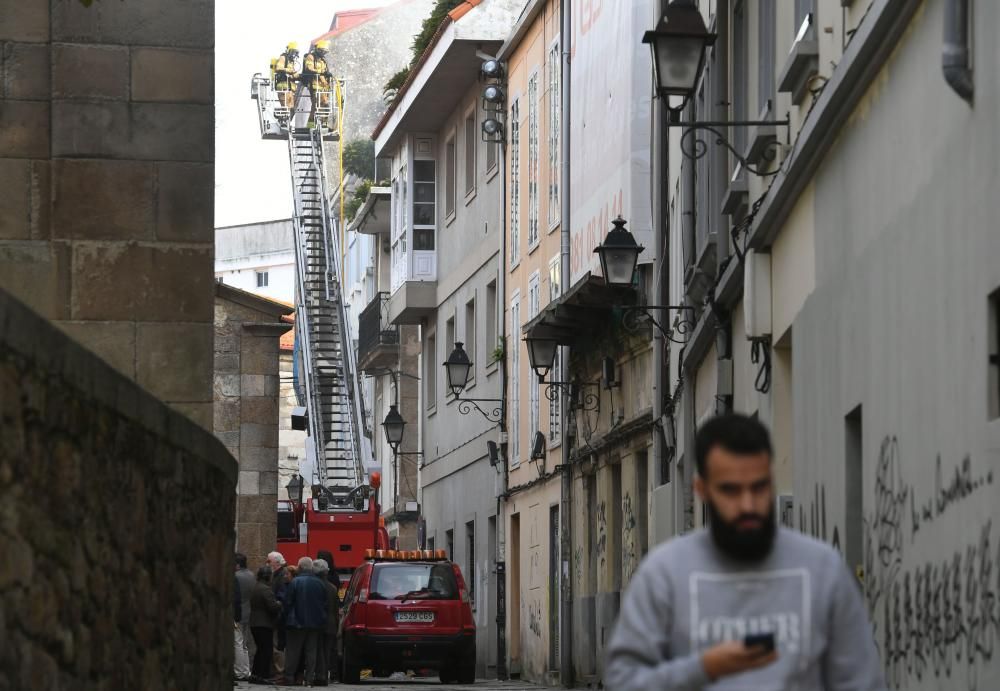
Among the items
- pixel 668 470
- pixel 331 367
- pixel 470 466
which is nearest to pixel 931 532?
pixel 668 470

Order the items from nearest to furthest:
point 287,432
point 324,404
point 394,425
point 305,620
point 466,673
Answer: point 305,620 < point 466,673 < point 394,425 < point 324,404 < point 287,432

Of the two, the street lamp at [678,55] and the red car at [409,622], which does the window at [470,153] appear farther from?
the street lamp at [678,55]

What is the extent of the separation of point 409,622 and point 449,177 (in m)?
14.4

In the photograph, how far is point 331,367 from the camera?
49.8 meters

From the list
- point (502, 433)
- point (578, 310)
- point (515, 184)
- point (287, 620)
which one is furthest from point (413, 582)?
point (515, 184)

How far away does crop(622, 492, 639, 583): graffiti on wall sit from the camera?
2469 centimetres

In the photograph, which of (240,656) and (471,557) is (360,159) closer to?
(471,557)

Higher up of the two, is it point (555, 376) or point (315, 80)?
point (315, 80)

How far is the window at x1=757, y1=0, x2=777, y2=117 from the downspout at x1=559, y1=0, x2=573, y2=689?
1289 cm

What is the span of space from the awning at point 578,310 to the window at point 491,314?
7464 millimetres

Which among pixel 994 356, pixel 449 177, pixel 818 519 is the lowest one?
pixel 818 519

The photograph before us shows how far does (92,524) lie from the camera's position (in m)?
8.06

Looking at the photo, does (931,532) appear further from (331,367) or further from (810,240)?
(331,367)

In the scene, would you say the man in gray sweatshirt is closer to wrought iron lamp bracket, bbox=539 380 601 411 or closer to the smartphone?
the smartphone
